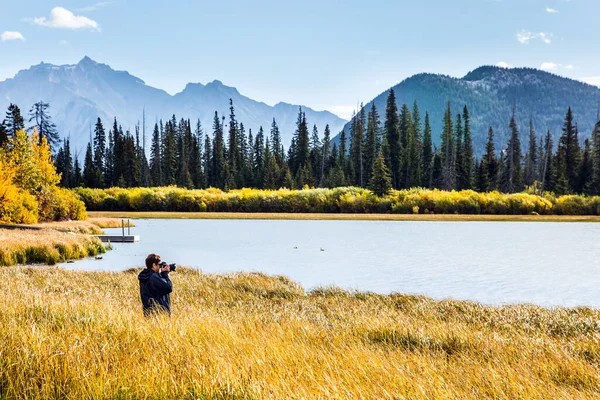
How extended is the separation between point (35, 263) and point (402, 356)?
20.1 m

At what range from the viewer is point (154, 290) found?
29.4 feet

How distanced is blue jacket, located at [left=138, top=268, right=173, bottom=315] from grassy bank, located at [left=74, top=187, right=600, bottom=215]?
47.3 metres

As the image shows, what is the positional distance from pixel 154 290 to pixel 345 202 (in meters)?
49.1

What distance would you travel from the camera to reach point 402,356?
6863mm

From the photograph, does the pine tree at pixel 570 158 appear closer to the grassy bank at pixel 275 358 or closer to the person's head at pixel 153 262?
→ the grassy bank at pixel 275 358

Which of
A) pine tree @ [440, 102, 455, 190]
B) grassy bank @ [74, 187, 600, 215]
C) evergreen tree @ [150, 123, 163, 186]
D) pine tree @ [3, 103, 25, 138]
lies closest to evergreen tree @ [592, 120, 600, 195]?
grassy bank @ [74, 187, 600, 215]

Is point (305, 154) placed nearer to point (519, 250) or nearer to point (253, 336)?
point (519, 250)

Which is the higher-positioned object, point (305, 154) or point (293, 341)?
point (305, 154)

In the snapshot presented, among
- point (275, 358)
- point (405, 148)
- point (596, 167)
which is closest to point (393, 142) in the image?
point (405, 148)

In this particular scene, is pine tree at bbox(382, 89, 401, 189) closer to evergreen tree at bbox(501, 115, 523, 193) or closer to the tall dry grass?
evergreen tree at bbox(501, 115, 523, 193)

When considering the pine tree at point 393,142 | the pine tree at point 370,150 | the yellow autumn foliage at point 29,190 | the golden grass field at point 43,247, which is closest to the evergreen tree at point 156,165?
the pine tree at point 370,150

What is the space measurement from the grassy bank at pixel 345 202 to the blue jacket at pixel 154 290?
47345 mm

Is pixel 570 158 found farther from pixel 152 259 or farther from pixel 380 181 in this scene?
pixel 152 259

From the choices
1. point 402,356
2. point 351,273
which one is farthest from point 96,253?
point 402,356
